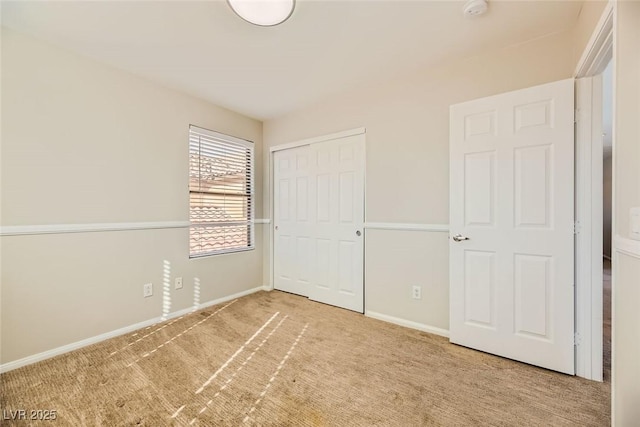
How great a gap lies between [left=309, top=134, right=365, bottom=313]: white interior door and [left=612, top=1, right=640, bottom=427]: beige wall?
1.97m

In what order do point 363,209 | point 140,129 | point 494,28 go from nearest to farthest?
1. point 494,28
2. point 140,129
3. point 363,209

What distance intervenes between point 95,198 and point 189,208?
0.85 m

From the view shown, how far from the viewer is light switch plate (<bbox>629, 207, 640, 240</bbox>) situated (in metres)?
1.05

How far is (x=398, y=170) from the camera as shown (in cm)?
270

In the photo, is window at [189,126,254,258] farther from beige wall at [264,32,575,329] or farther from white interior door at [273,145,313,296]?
beige wall at [264,32,575,329]

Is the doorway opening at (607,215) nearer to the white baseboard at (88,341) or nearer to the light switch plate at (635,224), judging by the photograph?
the light switch plate at (635,224)

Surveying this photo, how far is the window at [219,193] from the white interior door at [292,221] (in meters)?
0.41

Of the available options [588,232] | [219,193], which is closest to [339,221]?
[219,193]

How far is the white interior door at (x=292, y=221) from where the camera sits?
3.50 m

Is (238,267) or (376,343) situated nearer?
(376,343)

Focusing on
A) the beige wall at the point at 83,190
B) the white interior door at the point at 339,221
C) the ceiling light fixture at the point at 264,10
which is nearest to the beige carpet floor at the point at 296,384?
the beige wall at the point at 83,190

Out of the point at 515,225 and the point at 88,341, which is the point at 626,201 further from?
the point at 88,341

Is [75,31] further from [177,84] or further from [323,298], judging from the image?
[323,298]

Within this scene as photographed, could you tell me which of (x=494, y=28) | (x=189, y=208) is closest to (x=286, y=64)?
(x=494, y=28)
